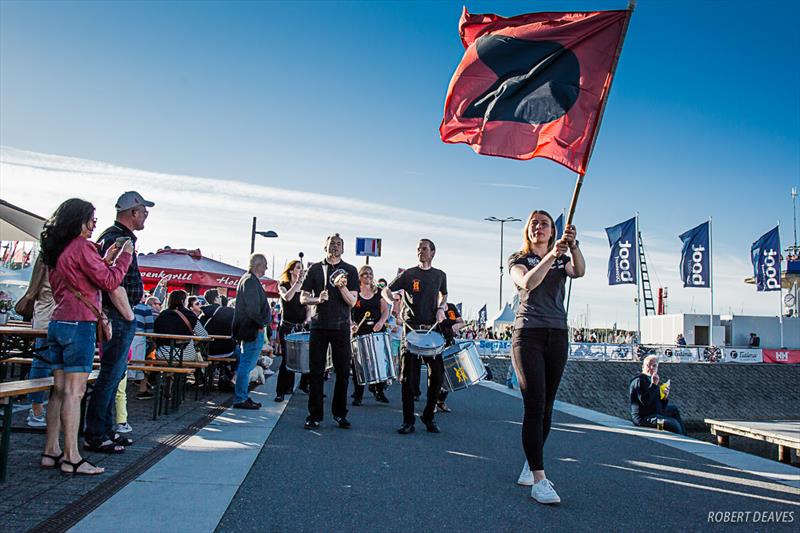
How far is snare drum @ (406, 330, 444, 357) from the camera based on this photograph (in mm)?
6965

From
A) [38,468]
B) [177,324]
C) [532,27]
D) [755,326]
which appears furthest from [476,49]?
[755,326]

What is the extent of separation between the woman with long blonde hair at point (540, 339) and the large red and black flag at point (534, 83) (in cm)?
76

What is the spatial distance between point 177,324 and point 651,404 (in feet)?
23.4

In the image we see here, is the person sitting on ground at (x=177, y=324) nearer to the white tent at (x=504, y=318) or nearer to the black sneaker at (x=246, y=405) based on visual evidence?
the black sneaker at (x=246, y=405)

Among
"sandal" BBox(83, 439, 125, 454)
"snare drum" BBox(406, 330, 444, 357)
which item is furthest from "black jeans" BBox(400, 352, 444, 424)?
"sandal" BBox(83, 439, 125, 454)

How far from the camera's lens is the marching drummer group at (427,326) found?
4.49 m

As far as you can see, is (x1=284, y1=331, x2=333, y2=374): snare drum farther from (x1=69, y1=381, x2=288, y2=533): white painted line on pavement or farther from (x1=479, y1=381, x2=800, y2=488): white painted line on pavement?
(x1=479, y1=381, x2=800, y2=488): white painted line on pavement

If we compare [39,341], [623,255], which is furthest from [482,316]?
[39,341]

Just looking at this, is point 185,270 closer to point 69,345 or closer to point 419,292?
point 419,292

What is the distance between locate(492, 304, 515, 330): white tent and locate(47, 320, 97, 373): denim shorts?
30.3m

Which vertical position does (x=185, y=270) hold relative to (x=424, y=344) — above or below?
above

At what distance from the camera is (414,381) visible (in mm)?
7031

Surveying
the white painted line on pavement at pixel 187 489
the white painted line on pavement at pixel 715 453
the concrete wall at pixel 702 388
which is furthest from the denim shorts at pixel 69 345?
the concrete wall at pixel 702 388

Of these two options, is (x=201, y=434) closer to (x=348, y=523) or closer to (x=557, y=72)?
(x=348, y=523)
